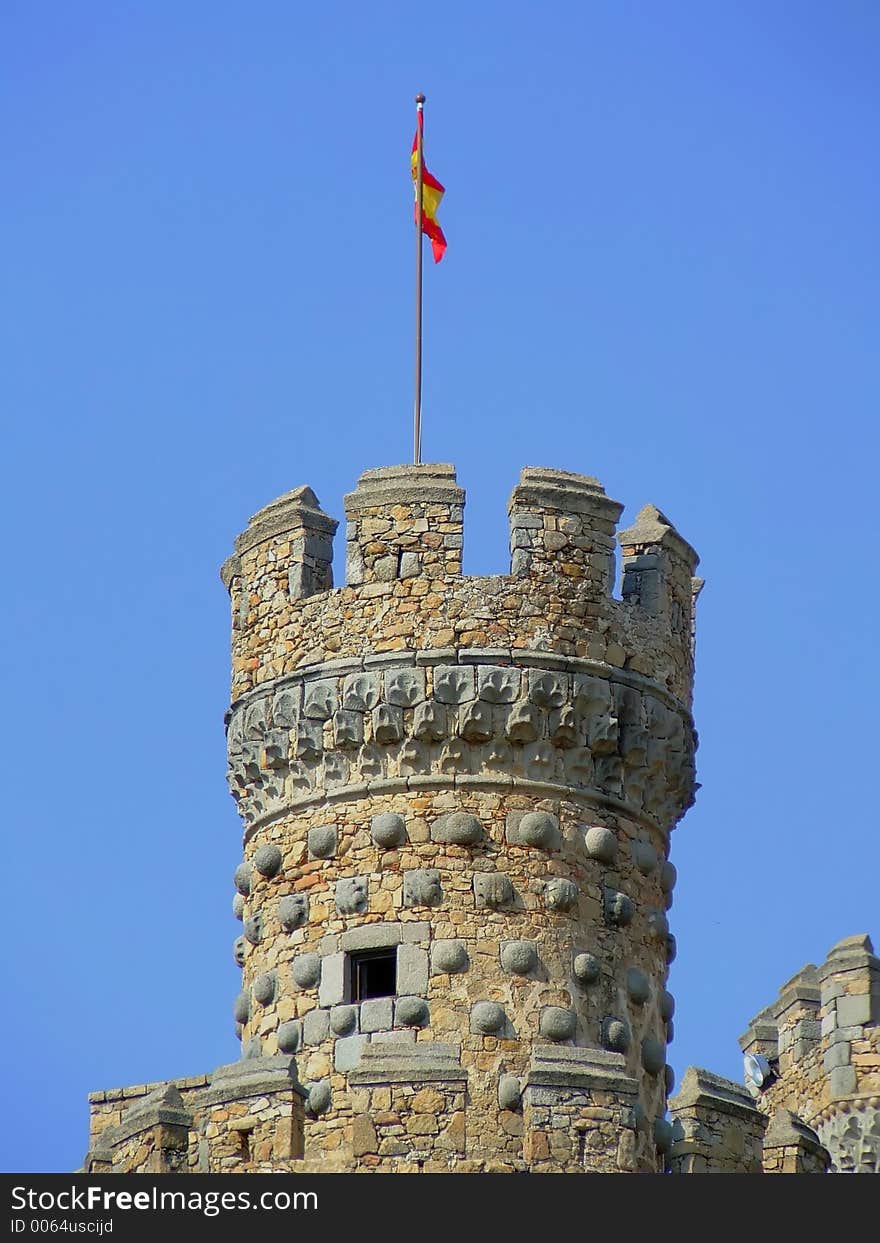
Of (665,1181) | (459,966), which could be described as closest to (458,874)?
(459,966)

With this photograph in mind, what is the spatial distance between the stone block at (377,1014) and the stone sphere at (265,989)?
1.05m

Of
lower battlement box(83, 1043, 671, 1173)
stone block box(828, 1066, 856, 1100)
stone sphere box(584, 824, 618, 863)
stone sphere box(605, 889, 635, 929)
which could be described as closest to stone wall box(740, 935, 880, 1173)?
stone block box(828, 1066, 856, 1100)

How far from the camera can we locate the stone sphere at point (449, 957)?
3700cm

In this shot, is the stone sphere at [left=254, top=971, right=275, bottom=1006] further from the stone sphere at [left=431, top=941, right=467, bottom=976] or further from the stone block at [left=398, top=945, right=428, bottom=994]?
the stone sphere at [left=431, top=941, right=467, bottom=976]

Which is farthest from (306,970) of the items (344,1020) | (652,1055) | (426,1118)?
(652,1055)

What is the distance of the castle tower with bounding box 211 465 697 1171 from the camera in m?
36.5

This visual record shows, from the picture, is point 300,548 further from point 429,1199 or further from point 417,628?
point 429,1199

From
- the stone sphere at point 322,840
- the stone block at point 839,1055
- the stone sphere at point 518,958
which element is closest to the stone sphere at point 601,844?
the stone sphere at point 518,958

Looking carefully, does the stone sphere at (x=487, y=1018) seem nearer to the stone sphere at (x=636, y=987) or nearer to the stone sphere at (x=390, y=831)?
the stone sphere at (x=636, y=987)

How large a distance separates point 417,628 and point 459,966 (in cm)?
283

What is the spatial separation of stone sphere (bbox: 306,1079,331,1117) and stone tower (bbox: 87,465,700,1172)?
17 millimetres

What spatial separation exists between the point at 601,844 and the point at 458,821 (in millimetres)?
1213

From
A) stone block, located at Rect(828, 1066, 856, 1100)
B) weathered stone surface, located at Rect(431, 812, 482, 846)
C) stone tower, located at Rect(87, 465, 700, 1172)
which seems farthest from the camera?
stone block, located at Rect(828, 1066, 856, 1100)

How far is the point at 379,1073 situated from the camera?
1431 inches
